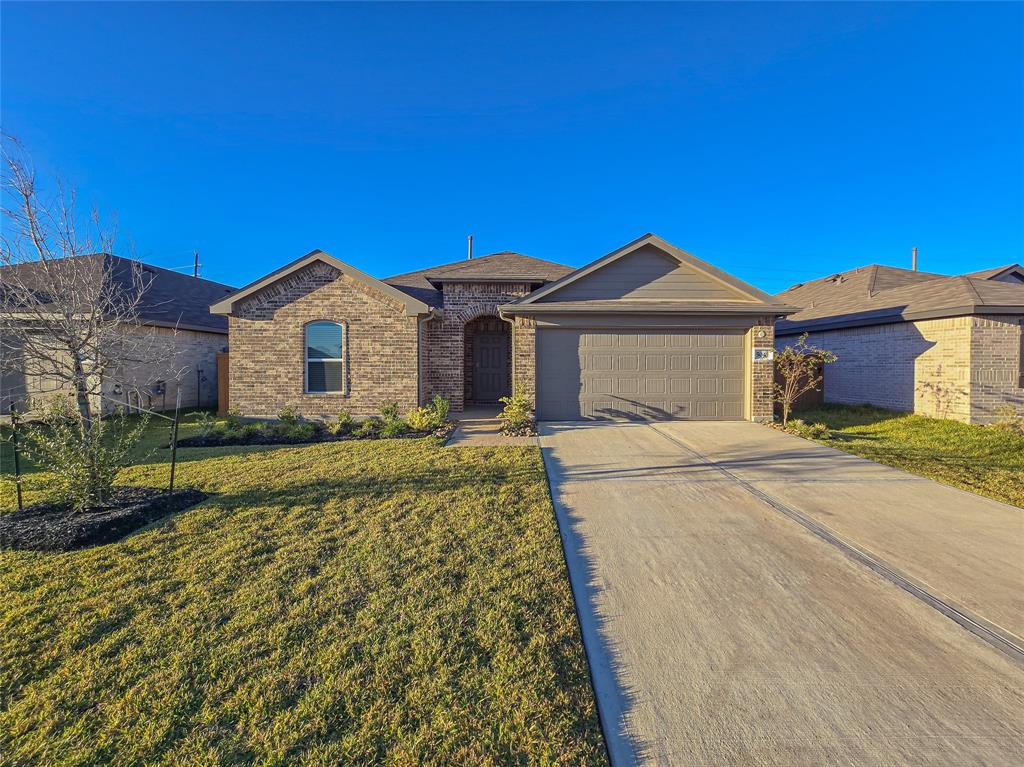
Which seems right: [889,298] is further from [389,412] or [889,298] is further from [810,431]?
[389,412]

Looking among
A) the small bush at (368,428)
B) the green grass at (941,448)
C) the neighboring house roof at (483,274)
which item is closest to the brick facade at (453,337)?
the neighboring house roof at (483,274)

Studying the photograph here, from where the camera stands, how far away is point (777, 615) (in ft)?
9.35

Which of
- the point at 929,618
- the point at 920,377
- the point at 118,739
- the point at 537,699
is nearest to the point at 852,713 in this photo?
the point at 929,618

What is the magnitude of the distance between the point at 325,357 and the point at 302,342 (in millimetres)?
659

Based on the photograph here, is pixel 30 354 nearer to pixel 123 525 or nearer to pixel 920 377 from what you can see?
pixel 123 525

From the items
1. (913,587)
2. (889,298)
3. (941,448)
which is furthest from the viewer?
(889,298)

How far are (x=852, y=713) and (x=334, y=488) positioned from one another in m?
5.21

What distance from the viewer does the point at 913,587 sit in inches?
124

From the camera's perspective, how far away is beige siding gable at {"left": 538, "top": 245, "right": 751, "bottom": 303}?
10.1 meters

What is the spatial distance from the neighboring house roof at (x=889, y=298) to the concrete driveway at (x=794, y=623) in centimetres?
748

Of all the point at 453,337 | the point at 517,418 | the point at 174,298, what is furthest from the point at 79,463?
the point at 174,298

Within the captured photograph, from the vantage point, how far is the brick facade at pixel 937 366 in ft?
31.2

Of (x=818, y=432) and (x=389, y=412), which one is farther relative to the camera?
(x=389, y=412)

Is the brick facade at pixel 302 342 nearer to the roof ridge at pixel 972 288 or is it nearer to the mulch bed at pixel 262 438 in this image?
the mulch bed at pixel 262 438
